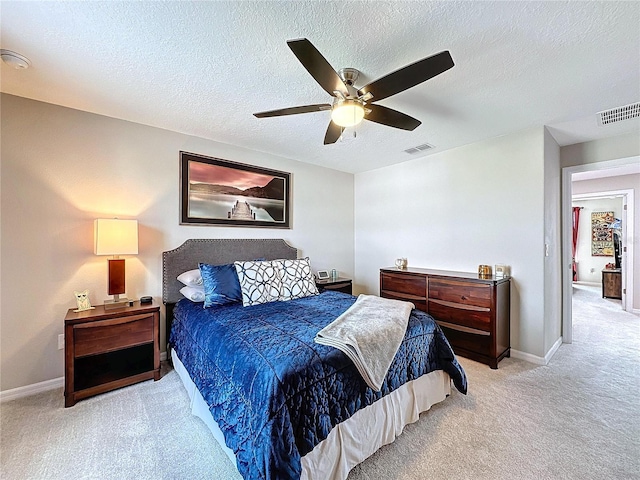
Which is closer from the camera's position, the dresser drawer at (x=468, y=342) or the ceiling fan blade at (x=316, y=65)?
the ceiling fan blade at (x=316, y=65)

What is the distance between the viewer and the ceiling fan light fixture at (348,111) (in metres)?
1.90

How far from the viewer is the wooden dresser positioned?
114 inches

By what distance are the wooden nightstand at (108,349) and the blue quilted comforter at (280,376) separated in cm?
→ 53

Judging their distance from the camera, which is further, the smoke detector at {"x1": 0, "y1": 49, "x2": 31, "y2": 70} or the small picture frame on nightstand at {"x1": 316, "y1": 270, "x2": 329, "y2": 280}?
the small picture frame on nightstand at {"x1": 316, "y1": 270, "x2": 329, "y2": 280}

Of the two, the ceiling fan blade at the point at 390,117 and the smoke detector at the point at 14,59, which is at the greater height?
the smoke detector at the point at 14,59

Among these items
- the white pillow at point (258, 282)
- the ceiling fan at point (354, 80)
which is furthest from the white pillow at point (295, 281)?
the ceiling fan at point (354, 80)

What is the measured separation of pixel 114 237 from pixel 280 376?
6.97ft

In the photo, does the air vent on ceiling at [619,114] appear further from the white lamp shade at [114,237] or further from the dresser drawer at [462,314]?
the white lamp shade at [114,237]

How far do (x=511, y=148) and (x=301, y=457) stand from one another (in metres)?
3.64

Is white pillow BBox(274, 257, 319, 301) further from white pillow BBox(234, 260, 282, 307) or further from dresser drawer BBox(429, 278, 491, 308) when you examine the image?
dresser drawer BBox(429, 278, 491, 308)

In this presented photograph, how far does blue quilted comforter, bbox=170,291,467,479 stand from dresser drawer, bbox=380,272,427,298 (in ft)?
4.23

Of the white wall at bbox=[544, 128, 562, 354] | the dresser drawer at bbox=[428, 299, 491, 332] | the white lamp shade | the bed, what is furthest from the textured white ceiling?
the dresser drawer at bbox=[428, 299, 491, 332]

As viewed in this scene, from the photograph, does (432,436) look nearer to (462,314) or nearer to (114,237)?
(462,314)

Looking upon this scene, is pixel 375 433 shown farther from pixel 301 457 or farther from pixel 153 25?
pixel 153 25
